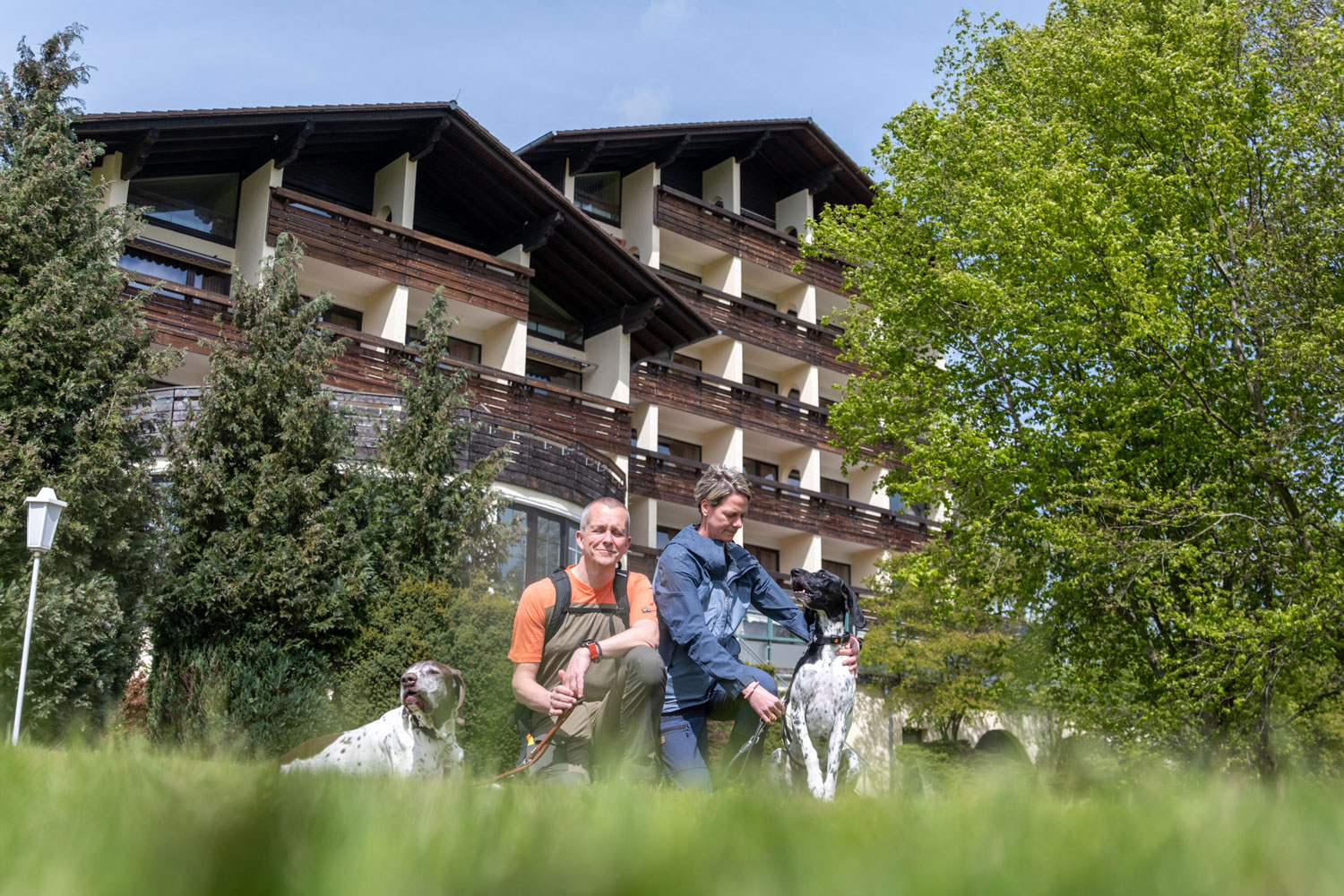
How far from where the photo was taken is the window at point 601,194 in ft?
111

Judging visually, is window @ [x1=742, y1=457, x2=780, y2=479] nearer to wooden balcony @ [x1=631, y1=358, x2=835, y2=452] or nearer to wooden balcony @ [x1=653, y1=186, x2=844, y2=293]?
wooden balcony @ [x1=631, y1=358, x2=835, y2=452]

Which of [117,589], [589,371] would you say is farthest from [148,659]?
[589,371]

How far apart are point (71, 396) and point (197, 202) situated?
36.0 feet

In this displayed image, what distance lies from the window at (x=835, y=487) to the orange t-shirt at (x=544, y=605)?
32576 millimetres

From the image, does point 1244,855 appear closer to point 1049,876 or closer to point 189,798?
point 1049,876

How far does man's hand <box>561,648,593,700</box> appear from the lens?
4.87 m

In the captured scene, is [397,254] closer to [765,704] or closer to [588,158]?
[588,158]

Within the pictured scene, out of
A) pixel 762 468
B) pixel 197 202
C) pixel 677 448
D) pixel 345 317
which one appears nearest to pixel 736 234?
pixel 677 448

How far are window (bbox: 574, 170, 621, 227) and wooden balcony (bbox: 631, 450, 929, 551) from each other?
8004 millimetres

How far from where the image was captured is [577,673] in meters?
4.91

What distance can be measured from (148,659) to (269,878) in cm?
1929

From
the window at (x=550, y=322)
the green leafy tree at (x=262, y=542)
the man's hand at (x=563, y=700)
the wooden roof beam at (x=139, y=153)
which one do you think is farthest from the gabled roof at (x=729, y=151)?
the man's hand at (x=563, y=700)

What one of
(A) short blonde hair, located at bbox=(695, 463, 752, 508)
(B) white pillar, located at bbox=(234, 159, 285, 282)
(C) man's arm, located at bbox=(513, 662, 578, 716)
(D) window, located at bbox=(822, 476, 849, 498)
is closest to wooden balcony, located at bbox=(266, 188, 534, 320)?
(B) white pillar, located at bbox=(234, 159, 285, 282)

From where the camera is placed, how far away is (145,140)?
22.2 metres
